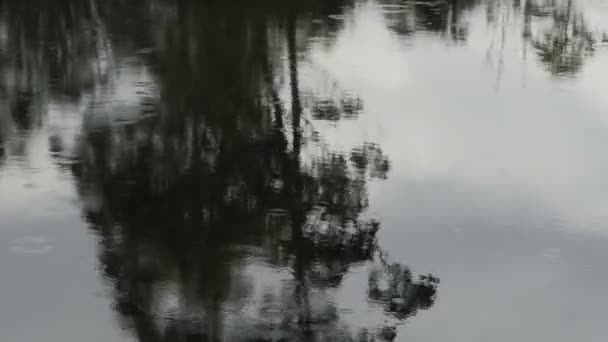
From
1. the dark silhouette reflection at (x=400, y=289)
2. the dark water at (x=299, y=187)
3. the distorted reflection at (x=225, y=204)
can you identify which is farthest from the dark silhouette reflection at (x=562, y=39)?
the dark silhouette reflection at (x=400, y=289)

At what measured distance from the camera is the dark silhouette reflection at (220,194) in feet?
19.0

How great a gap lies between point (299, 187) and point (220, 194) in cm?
74

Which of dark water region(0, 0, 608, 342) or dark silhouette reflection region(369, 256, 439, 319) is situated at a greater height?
dark water region(0, 0, 608, 342)

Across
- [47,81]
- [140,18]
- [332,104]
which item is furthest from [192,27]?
[332,104]

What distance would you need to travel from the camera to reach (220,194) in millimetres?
7551

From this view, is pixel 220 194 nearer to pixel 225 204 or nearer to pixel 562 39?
pixel 225 204

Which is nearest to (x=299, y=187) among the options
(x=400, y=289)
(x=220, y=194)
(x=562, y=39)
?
(x=220, y=194)

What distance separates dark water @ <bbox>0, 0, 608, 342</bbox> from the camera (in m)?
5.78

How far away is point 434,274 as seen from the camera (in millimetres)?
6328

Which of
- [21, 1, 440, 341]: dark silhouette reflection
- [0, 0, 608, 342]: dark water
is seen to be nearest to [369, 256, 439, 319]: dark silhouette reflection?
[0, 0, 608, 342]: dark water

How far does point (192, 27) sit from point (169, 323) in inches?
365

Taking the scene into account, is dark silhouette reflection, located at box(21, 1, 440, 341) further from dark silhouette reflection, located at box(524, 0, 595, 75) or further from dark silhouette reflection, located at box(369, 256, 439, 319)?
dark silhouette reflection, located at box(524, 0, 595, 75)

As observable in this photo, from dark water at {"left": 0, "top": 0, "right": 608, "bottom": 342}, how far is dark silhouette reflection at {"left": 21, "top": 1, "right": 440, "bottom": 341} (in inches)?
0.9

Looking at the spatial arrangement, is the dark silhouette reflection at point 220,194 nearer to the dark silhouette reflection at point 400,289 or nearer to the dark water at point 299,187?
the dark water at point 299,187
